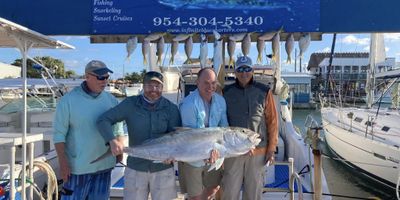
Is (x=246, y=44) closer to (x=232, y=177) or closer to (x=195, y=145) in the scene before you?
(x=232, y=177)

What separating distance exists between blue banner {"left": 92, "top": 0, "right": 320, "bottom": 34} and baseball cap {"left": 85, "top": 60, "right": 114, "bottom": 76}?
1523 mm

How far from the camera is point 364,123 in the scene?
42.3 ft

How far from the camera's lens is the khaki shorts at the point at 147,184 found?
11.2ft

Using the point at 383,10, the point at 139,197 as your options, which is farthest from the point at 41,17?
the point at 383,10

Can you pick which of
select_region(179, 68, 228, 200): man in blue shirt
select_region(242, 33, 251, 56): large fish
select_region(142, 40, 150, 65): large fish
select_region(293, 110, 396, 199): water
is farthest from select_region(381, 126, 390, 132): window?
select_region(179, 68, 228, 200): man in blue shirt

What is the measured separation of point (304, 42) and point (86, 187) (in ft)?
9.72

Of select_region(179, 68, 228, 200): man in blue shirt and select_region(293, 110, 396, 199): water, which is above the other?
select_region(179, 68, 228, 200): man in blue shirt

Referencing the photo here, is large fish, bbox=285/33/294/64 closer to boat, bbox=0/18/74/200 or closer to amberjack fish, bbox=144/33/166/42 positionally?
amberjack fish, bbox=144/33/166/42

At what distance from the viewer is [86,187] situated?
11.3ft

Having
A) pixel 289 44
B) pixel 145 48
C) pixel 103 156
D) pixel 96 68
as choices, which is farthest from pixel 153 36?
pixel 103 156

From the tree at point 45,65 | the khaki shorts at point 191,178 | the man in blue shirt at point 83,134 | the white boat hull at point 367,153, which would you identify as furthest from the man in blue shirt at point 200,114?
the white boat hull at point 367,153

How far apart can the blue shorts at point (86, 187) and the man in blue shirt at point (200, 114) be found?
713 millimetres

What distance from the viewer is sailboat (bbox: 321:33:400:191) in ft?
33.4

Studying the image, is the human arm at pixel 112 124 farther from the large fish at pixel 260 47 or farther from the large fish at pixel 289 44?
the large fish at pixel 289 44
